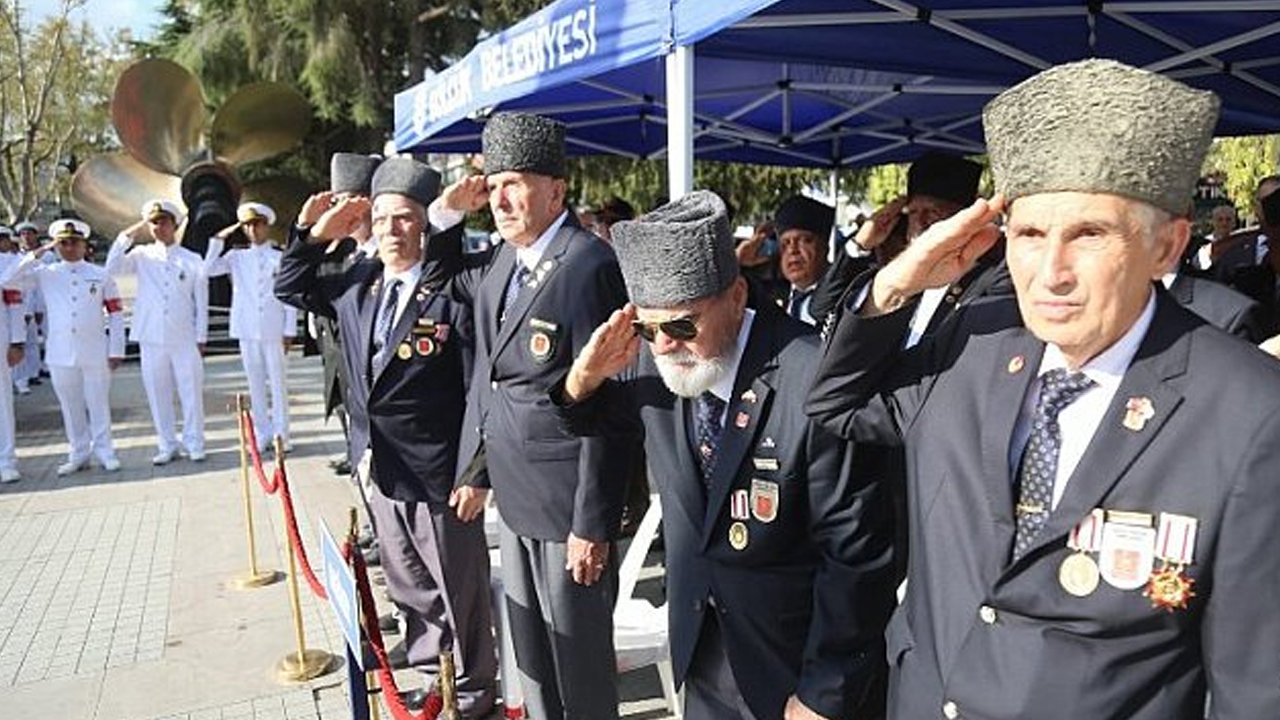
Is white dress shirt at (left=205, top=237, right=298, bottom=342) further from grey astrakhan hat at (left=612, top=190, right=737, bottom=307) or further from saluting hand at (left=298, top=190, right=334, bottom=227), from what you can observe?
grey astrakhan hat at (left=612, top=190, right=737, bottom=307)

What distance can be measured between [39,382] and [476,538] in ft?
39.4

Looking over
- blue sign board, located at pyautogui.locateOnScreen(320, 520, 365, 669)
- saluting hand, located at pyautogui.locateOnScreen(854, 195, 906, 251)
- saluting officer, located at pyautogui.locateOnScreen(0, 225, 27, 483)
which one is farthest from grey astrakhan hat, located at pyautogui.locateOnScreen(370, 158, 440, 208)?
saluting officer, located at pyautogui.locateOnScreen(0, 225, 27, 483)

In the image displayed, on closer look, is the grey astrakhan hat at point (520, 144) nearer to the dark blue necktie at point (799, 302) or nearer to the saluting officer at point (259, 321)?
the dark blue necktie at point (799, 302)

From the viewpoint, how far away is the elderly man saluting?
1.19 meters

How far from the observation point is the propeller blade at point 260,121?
639 inches

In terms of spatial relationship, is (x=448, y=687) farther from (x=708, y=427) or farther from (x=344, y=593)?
(x=708, y=427)

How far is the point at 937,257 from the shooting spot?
151 centimetres

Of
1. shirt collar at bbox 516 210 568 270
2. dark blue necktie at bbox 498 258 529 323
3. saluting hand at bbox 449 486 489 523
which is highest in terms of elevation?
shirt collar at bbox 516 210 568 270

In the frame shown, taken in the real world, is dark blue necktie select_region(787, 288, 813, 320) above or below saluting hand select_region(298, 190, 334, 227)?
below

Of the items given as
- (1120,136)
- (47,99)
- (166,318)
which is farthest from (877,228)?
(47,99)

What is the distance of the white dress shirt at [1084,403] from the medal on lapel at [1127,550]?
85mm

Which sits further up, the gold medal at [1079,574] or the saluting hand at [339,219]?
the saluting hand at [339,219]

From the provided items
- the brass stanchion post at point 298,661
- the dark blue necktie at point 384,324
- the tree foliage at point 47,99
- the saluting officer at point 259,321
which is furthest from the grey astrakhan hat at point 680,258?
the tree foliage at point 47,99

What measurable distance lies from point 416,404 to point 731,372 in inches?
68.2
